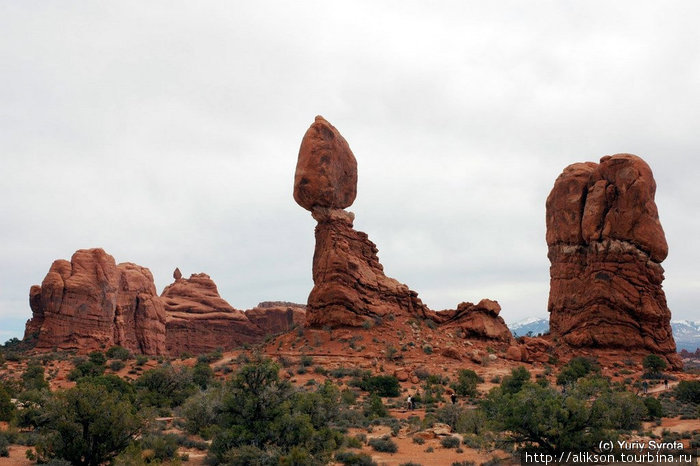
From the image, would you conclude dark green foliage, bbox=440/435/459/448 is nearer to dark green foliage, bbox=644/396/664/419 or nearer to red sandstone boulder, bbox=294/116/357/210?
dark green foliage, bbox=644/396/664/419

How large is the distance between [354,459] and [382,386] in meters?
16.7

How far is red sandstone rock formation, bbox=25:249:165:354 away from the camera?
172ft

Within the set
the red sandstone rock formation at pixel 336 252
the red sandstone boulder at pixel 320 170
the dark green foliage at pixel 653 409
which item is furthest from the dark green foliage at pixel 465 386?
the red sandstone boulder at pixel 320 170

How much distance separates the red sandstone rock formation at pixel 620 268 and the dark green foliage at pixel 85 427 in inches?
1396

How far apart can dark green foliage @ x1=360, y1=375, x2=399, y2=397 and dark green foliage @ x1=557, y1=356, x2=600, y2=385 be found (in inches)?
370

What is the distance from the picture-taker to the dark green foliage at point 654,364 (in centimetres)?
3859

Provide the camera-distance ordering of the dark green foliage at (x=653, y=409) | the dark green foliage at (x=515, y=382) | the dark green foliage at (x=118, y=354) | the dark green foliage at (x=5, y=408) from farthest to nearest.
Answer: the dark green foliage at (x=118, y=354) < the dark green foliage at (x=515, y=382) < the dark green foliage at (x=653, y=409) < the dark green foliage at (x=5, y=408)

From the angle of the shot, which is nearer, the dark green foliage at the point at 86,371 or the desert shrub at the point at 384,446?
the desert shrub at the point at 384,446

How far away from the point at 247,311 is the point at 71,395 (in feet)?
218

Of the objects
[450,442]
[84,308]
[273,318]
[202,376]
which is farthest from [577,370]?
[273,318]

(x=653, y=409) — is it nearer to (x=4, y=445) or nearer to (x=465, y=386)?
(x=465, y=386)

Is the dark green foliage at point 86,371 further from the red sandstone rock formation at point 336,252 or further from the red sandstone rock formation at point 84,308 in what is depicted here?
the red sandstone rock formation at point 336,252

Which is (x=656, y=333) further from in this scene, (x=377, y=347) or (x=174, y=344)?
(x=174, y=344)

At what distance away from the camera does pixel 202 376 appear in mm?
35438
